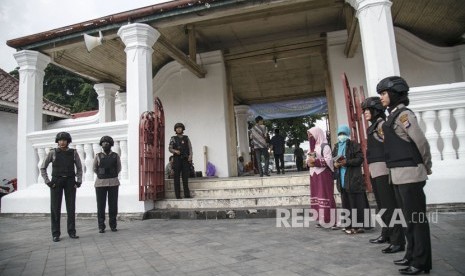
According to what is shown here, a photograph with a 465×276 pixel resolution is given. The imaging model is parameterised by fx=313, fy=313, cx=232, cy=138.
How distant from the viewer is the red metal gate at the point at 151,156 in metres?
6.00

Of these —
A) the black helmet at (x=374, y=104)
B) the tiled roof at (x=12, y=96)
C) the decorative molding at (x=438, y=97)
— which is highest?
the tiled roof at (x=12, y=96)

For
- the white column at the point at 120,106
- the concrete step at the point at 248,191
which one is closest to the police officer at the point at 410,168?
the concrete step at the point at 248,191

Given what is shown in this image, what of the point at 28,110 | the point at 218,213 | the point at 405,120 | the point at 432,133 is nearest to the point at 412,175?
the point at 405,120

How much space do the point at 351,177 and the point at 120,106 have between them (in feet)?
31.8

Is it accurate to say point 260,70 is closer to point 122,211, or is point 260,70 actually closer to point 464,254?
point 122,211

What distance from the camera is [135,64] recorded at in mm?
6383

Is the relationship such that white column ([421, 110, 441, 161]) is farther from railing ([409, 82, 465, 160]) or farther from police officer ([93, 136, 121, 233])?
police officer ([93, 136, 121, 233])

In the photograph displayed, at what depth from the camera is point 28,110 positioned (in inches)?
287

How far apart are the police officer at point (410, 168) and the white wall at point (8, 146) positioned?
44.9 ft

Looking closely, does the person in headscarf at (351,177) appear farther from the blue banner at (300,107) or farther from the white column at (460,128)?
the blue banner at (300,107)

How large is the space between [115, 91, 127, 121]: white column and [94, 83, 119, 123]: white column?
0.98 ft

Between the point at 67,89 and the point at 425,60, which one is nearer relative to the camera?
A: the point at 425,60

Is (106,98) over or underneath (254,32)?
underneath

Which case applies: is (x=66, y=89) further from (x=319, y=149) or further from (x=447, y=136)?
(x=447, y=136)
